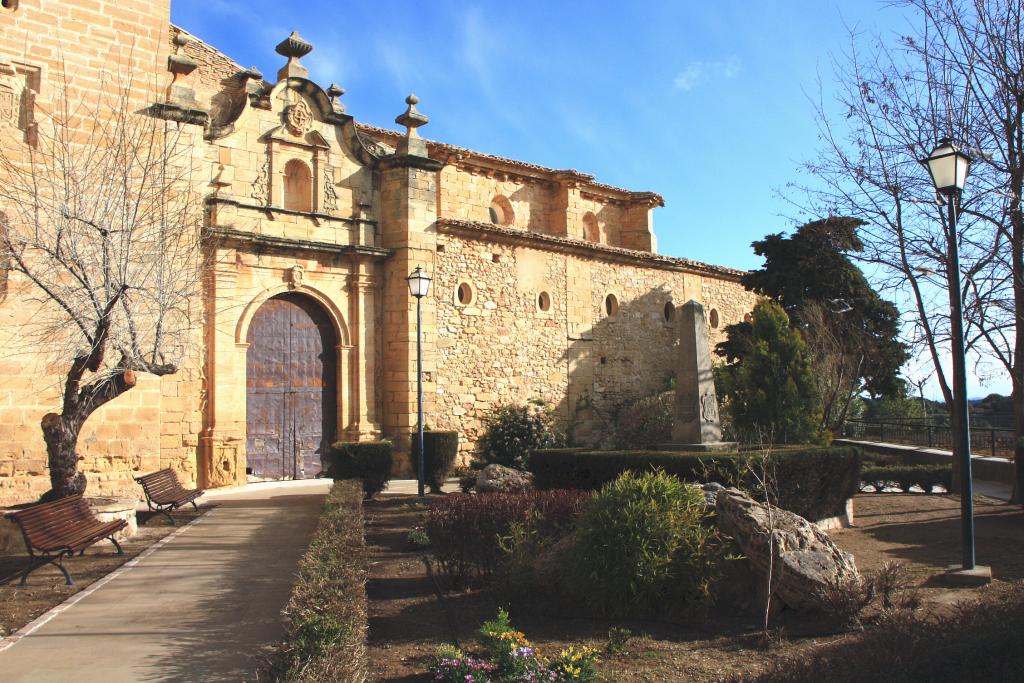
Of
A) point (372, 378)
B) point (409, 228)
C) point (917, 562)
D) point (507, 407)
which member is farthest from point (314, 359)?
point (917, 562)

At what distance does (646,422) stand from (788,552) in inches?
561

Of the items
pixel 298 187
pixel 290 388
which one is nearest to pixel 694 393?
pixel 290 388

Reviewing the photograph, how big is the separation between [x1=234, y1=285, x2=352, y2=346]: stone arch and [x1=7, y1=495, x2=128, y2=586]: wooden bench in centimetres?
679

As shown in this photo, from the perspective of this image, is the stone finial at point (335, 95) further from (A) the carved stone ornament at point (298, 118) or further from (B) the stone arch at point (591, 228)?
(B) the stone arch at point (591, 228)

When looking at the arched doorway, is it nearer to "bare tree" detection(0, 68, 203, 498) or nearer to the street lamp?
"bare tree" detection(0, 68, 203, 498)

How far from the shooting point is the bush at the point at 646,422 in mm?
19844

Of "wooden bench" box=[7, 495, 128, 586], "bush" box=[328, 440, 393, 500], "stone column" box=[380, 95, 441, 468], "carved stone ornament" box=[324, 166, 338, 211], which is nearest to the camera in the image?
"wooden bench" box=[7, 495, 128, 586]

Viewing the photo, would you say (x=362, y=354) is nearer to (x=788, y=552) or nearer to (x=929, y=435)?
(x=788, y=552)

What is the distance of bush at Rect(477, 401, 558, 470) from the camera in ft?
58.7

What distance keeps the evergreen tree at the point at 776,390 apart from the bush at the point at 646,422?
2862mm

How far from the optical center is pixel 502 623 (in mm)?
5090

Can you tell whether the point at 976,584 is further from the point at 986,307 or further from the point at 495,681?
the point at 986,307

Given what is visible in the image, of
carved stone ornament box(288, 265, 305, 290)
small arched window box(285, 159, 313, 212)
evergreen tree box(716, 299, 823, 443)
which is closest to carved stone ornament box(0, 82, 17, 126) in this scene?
small arched window box(285, 159, 313, 212)

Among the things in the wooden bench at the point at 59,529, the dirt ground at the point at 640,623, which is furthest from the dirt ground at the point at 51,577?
the dirt ground at the point at 640,623
